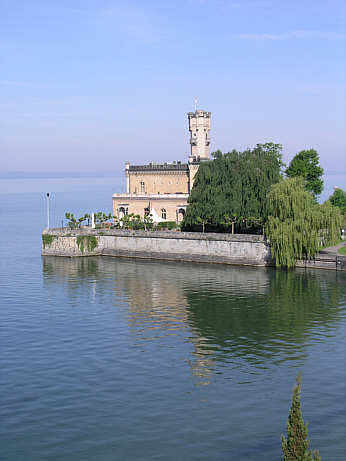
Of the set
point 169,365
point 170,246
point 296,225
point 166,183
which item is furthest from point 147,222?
point 169,365

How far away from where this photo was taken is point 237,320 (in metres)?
42.5

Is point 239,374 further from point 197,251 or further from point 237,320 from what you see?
point 197,251

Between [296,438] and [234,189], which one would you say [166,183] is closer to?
[234,189]

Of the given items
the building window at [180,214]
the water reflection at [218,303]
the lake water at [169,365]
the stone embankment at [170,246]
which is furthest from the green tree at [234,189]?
the building window at [180,214]

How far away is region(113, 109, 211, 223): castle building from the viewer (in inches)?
3497

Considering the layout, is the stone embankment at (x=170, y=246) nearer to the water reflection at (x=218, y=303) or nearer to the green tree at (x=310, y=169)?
the water reflection at (x=218, y=303)

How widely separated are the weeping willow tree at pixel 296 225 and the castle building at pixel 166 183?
87.8 ft

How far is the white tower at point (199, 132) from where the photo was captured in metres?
92.9

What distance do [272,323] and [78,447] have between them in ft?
68.9

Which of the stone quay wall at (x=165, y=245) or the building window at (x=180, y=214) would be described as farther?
the building window at (x=180, y=214)

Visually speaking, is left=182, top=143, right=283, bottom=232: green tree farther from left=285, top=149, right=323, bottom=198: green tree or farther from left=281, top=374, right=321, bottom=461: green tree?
left=281, top=374, right=321, bottom=461: green tree

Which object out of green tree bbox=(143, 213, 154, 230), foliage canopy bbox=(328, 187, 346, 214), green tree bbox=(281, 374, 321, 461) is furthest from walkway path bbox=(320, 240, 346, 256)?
green tree bbox=(281, 374, 321, 461)

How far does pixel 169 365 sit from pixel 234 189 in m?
37.9

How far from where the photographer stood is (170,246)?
7144 centimetres
